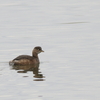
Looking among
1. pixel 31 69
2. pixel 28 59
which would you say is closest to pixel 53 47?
pixel 28 59

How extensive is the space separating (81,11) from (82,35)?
8.91 meters

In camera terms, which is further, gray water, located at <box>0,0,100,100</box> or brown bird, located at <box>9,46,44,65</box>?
brown bird, located at <box>9,46,44,65</box>

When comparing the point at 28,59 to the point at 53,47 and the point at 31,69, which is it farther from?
the point at 53,47

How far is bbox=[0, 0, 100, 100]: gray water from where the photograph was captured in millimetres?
16672

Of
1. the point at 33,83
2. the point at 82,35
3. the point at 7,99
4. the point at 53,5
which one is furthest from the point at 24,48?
the point at 53,5

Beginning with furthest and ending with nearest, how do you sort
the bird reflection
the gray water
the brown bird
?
the brown bird, the bird reflection, the gray water

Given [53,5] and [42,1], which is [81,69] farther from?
[42,1]

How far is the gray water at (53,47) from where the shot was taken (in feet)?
54.7

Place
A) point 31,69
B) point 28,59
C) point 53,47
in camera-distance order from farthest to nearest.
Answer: point 53,47 < point 28,59 < point 31,69

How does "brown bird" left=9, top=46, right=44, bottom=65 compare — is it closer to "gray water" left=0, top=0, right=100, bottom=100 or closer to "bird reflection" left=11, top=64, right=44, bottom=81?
"bird reflection" left=11, top=64, right=44, bottom=81

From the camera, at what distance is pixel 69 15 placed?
33.7 m

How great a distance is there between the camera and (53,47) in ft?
77.5

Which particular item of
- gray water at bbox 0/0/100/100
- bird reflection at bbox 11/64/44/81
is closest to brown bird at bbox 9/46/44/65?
bird reflection at bbox 11/64/44/81

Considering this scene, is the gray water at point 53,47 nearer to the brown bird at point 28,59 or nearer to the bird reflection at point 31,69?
the bird reflection at point 31,69
